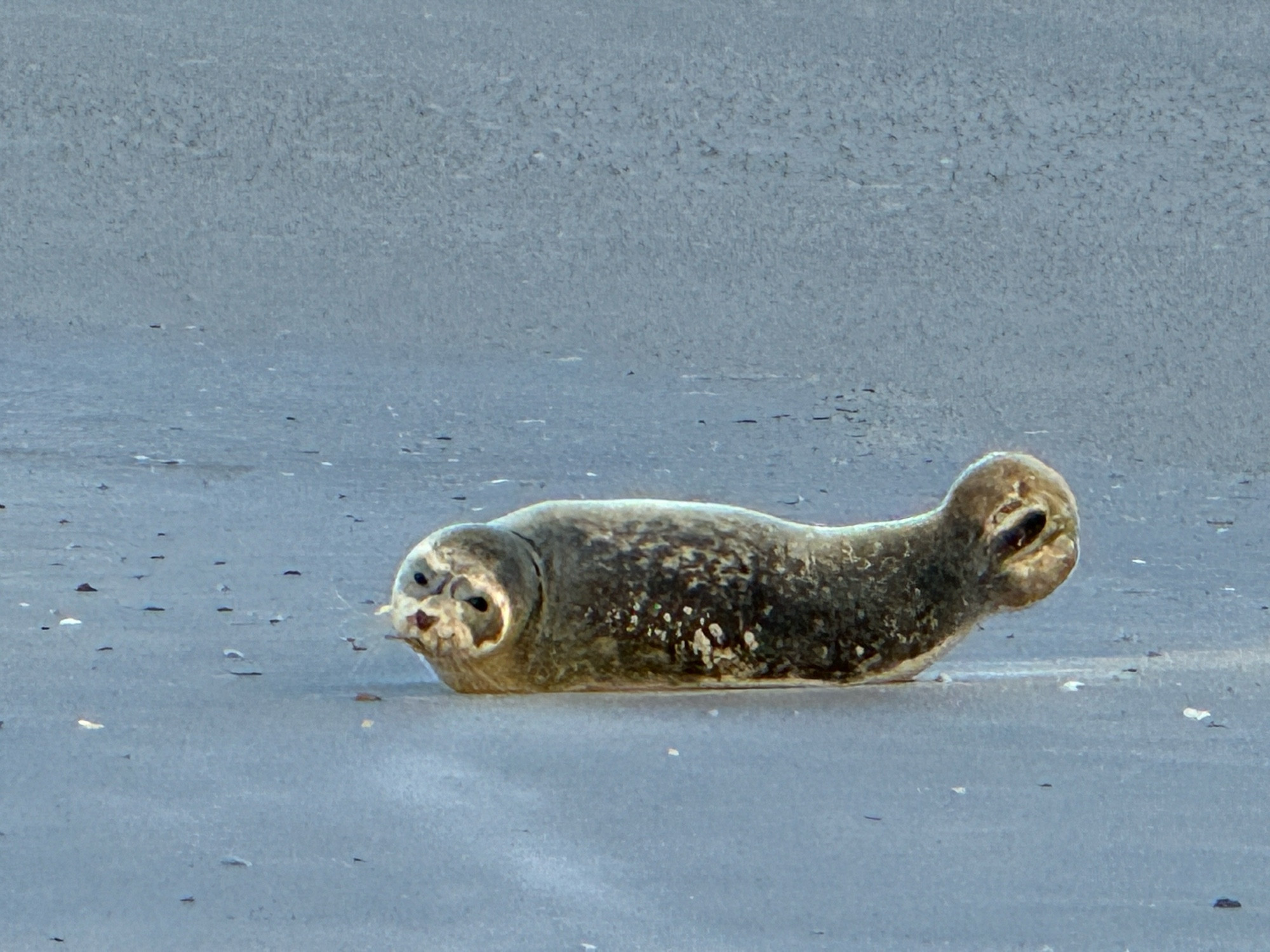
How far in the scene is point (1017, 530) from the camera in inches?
157

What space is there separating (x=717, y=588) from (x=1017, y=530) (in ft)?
2.05

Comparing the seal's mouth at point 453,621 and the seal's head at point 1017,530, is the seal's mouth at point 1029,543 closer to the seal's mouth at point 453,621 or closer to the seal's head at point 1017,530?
the seal's head at point 1017,530

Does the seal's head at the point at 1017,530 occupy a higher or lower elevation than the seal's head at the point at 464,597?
higher

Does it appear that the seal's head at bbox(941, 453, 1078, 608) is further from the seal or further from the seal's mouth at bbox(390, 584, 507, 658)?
the seal's mouth at bbox(390, 584, 507, 658)

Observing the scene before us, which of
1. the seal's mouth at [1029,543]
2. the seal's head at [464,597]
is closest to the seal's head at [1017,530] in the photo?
the seal's mouth at [1029,543]

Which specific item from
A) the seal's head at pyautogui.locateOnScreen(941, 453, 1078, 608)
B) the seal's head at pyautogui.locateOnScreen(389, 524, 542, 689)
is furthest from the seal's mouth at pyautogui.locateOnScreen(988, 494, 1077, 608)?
the seal's head at pyautogui.locateOnScreen(389, 524, 542, 689)

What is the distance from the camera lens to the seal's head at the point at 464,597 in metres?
3.78

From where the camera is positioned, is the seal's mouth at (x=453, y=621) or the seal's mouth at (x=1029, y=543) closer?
the seal's mouth at (x=453, y=621)

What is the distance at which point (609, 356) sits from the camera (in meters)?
7.68

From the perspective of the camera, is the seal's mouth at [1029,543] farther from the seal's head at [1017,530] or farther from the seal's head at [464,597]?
the seal's head at [464,597]

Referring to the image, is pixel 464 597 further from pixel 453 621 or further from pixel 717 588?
pixel 717 588

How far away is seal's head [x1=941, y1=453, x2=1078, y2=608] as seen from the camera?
3992mm

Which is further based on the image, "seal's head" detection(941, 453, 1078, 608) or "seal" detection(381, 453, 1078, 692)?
"seal's head" detection(941, 453, 1078, 608)

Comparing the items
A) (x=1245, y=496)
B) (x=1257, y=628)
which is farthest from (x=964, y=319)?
(x=1257, y=628)
